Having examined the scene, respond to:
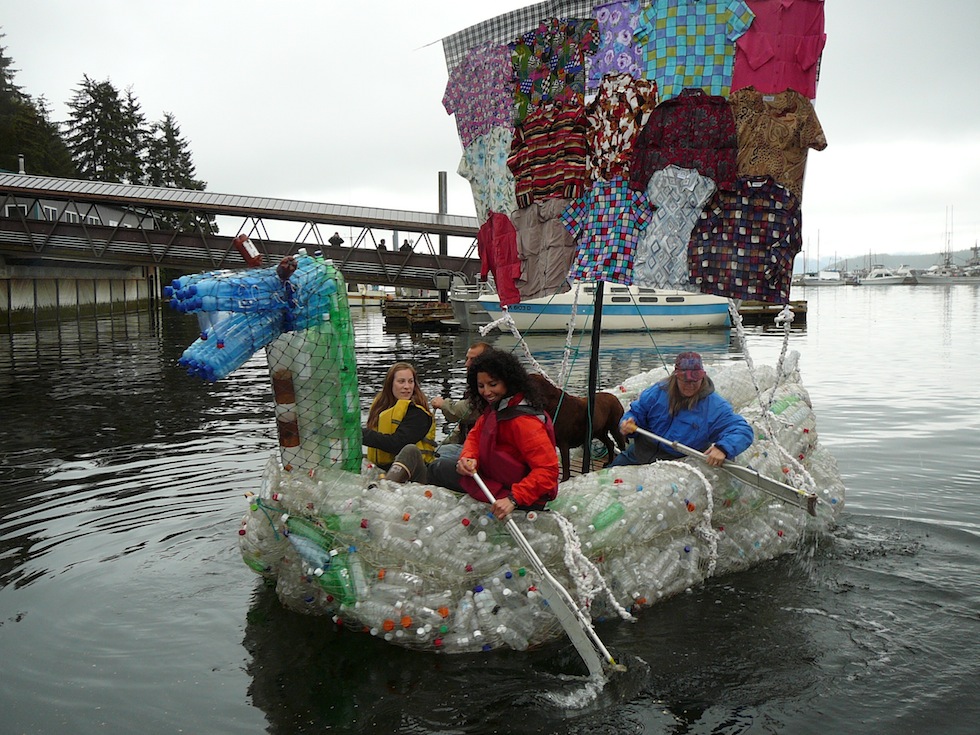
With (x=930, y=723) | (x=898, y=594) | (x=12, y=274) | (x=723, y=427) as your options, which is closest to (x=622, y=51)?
(x=723, y=427)

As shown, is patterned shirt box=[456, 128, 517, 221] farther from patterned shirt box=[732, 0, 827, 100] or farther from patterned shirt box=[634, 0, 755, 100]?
patterned shirt box=[732, 0, 827, 100]

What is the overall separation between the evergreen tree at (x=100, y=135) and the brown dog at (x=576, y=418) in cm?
6412

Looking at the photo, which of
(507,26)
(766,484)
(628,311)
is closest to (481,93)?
(507,26)

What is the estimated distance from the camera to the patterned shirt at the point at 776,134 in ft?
20.2

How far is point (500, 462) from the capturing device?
5.15m

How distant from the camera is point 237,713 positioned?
→ 4.45 meters

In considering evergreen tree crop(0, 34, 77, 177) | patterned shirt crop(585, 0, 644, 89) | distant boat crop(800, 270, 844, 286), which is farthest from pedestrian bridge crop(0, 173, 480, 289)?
distant boat crop(800, 270, 844, 286)

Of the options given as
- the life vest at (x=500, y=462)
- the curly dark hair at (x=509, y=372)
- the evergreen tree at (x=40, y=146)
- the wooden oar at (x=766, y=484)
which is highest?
the evergreen tree at (x=40, y=146)

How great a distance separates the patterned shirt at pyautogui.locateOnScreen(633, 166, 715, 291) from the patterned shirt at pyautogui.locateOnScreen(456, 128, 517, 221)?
1.31m

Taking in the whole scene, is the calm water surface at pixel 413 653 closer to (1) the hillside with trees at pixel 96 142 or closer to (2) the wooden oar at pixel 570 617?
(2) the wooden oar at pixel 570 617

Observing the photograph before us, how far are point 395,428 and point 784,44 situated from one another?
4171 millimetres

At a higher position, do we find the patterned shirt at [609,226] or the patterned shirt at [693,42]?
the patterned shirt at [693,42]

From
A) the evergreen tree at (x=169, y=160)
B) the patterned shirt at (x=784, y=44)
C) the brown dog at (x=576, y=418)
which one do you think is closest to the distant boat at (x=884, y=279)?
the evergreen tree at (x=169, y=160)

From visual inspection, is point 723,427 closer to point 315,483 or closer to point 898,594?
point 898,594
